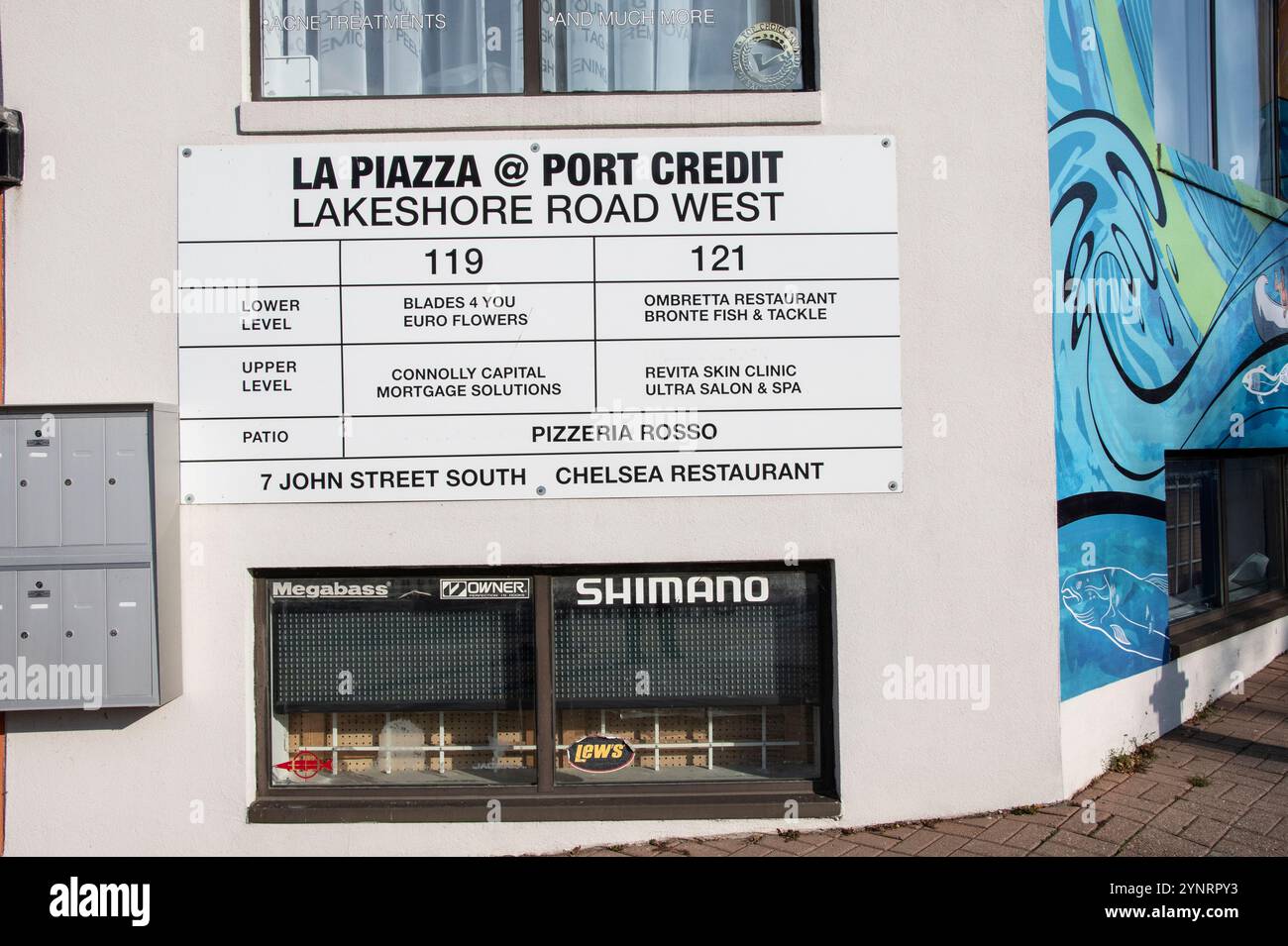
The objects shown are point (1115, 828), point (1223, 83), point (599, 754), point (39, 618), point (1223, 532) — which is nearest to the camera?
point (39, 618)

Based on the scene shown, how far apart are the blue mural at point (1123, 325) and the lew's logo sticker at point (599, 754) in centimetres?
235

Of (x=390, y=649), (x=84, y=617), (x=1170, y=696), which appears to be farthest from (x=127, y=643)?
(x=1170, y=696)

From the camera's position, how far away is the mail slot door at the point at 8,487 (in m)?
4.20

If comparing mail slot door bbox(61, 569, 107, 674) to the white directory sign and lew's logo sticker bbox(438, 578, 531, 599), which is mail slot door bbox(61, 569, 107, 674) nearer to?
the white directory sign

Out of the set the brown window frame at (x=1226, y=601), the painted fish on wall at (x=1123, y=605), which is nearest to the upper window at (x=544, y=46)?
the painted fish on wall at (x=1123, y=605)

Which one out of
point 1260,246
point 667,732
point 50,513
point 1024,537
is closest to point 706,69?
point 1024,537

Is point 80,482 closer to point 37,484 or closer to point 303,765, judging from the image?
point 37,484

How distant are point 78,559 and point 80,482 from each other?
0.35m

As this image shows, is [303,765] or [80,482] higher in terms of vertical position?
[80,482]

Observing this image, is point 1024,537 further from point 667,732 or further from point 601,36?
point 601,36

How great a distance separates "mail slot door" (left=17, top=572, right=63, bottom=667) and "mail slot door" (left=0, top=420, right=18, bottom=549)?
19 cm

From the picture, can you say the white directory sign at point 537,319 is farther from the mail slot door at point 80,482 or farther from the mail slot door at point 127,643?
the mail slot door at point 127,643

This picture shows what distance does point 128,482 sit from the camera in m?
4.24

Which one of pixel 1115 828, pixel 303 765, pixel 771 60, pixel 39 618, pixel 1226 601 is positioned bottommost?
pixel 1115 828
